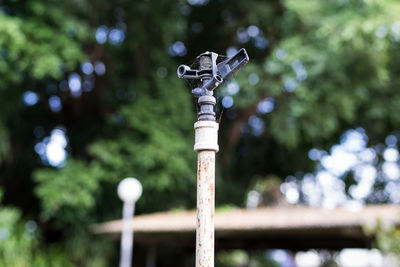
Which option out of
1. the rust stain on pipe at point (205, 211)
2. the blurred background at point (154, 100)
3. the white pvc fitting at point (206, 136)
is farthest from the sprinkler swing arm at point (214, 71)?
the blurred background at point (154, 100)

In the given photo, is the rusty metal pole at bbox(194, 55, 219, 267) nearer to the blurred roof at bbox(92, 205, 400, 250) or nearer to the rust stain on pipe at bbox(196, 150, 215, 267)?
the rust stain on pipe at bbox(196, 150, 215, 267)

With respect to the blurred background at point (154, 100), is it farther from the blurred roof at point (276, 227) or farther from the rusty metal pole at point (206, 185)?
the rusty metal pole at point (206, 185)

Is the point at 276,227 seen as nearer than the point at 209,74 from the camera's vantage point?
No

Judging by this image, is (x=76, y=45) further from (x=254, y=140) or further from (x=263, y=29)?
(x=254, y=140)

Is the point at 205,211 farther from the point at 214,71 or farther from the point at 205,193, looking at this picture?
the point at 214,71

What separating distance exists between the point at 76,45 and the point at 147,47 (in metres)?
1.95

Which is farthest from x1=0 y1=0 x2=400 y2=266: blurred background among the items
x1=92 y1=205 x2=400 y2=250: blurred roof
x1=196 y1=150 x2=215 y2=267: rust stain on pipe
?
x1=196 y1=150 x2=215 y2=267: rust stain on pipe

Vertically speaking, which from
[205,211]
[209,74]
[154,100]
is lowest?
[205,211]

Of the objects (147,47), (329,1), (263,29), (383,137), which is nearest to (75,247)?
(147,47)

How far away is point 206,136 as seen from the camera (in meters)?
2.36

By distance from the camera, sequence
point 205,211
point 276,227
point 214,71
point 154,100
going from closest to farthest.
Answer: point 205,211 < point 214,71 < point 276,227 < point 154,100

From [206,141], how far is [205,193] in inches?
9.6

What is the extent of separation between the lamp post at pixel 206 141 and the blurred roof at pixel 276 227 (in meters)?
4.78

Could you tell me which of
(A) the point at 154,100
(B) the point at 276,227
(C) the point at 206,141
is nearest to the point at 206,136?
(C) the point at 206,141
